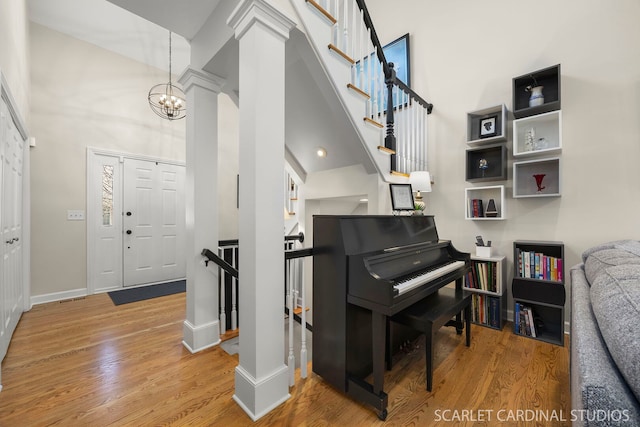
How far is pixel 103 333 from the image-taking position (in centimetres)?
247

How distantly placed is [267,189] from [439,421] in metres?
1.57

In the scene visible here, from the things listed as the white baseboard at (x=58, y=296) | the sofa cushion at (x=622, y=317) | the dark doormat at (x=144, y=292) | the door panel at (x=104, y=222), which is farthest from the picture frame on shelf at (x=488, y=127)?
the white baseboard at (x=58, y=296)

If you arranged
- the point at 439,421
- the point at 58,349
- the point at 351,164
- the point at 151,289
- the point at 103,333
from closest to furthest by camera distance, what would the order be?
1. the point at 439,421
2. the point at 58,349
3. the point at 103,333
4. the point at 351,164
5. the point at 151,289

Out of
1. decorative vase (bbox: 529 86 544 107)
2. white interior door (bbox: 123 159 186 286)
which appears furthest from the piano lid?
white interior door (bbox: 123 159 186 286)

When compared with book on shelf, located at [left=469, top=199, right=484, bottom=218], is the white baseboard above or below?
below

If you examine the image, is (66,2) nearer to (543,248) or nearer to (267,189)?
(267,189)

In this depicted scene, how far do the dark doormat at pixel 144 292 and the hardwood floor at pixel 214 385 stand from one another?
99cm

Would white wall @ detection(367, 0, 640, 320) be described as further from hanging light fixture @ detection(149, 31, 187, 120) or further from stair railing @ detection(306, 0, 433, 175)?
hanging light fixture @ detection(149, 31, 187, 120)

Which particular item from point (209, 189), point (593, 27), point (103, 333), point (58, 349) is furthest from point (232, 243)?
point (593, 27)

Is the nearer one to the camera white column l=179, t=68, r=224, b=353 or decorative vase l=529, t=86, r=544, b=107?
white column l=179, t=68, r=224, b=353

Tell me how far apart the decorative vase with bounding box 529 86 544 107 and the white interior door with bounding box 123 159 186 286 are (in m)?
4.87

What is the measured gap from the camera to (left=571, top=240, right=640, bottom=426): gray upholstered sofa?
547 mm

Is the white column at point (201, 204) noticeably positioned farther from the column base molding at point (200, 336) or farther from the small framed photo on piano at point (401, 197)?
the small framed photo on piano at point (401, 197)

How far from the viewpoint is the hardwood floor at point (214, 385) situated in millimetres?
1443
